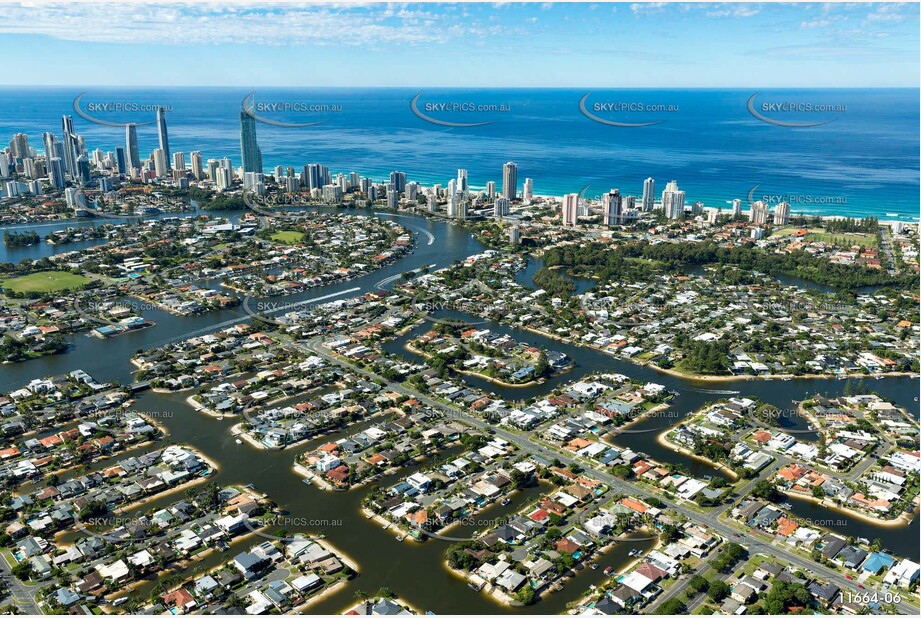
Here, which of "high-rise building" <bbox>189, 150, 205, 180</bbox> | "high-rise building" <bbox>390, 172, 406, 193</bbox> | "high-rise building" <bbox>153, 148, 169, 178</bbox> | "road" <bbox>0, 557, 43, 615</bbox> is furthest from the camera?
"high-rise building" <bbox>153, 148, 169, 178</bbox>

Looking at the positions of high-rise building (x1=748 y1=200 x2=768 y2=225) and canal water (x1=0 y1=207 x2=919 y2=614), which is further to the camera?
high-rise building (x1=748 y1=200 x2=768 y2=225)

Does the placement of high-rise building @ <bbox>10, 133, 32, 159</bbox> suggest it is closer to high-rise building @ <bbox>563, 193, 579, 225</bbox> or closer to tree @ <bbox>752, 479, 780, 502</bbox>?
high-rise building @ <bbox>563, 193, 579, 225</bbox>

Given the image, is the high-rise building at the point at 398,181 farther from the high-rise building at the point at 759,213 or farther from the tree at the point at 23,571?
the tree at the point at 23,571

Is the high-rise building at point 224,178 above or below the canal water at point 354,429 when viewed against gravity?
above

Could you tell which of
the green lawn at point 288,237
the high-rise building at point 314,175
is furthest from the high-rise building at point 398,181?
the green lawn at point 288,237

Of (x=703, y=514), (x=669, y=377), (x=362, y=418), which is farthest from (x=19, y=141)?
(x=703, y=514)

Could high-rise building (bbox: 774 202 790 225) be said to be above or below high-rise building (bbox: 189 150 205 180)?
below

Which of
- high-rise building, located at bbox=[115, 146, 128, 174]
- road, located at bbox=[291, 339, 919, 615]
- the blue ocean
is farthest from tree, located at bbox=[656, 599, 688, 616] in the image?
high-rise building, located at bbox=[115, 146, 128, 174]
